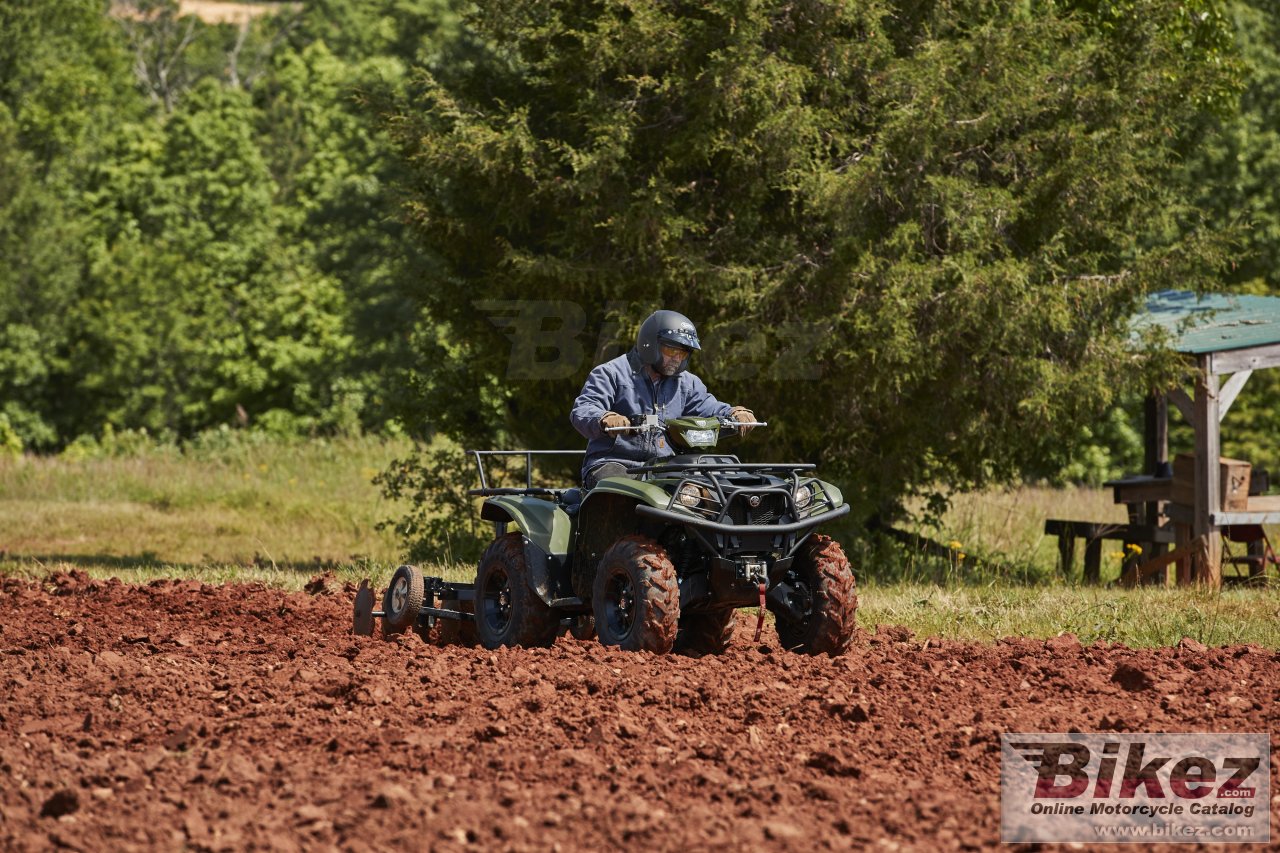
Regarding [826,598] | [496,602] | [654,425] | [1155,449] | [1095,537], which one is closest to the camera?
[826,598]

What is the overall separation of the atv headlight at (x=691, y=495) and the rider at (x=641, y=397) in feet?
1.94

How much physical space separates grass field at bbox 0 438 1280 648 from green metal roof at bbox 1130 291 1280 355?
2547 millimetres

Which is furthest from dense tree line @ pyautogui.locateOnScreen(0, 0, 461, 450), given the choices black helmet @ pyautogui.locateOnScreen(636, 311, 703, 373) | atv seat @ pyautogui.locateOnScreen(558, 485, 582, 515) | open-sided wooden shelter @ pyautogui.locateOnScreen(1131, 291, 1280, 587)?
black helmet @ pyautogui.locateOnScreen(636, 311, 703, 373)

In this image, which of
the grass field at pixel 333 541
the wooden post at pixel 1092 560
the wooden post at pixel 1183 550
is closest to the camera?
the grass field at pixel 333 541

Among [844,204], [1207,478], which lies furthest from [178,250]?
[1207,478]

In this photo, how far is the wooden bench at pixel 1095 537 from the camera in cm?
1706

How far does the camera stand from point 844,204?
48.9 ft

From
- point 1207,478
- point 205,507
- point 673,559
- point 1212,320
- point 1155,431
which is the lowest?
point 205,507

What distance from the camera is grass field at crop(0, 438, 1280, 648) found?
1196 cm

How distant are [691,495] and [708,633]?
129cm

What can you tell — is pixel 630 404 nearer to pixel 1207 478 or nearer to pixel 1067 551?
pixel 1207 478

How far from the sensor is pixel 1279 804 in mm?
5820

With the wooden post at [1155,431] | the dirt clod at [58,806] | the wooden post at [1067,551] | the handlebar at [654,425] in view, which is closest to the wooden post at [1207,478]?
the wooden post at [1067,551]

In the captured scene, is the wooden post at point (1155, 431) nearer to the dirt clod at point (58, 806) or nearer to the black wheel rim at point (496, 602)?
the black wheel rim at point (496, 602)
